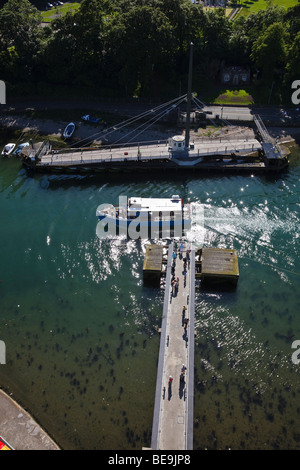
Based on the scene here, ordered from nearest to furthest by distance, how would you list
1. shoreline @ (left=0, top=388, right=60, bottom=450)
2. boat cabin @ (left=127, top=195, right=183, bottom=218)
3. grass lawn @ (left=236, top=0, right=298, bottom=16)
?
shoreline @ (left=0, top=388, right=60, bottom=450) < boat cabin @ (left=127, top=195, right=183, bottom=218) < grass lawn @ (left=236, top=0, right=298, bottom=16)

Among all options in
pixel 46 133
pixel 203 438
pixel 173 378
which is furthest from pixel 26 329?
pixel 46 133

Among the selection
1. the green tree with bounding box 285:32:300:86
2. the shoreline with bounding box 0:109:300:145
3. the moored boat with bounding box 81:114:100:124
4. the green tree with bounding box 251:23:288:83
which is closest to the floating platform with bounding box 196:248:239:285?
the shoreline with bounding box 0:109:300:145

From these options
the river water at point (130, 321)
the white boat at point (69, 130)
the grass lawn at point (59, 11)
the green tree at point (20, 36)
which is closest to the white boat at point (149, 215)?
the river water at point (130, 321)

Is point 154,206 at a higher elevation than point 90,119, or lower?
lower

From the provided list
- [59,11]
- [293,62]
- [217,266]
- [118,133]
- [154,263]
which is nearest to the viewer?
[217,266]

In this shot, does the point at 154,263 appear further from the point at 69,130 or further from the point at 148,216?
the point at 69,130

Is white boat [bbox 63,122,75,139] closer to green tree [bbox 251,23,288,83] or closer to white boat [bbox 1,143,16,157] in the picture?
white boat [bbox 1,143,16,157]

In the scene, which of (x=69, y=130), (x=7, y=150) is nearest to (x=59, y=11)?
(x=69, y=130)
